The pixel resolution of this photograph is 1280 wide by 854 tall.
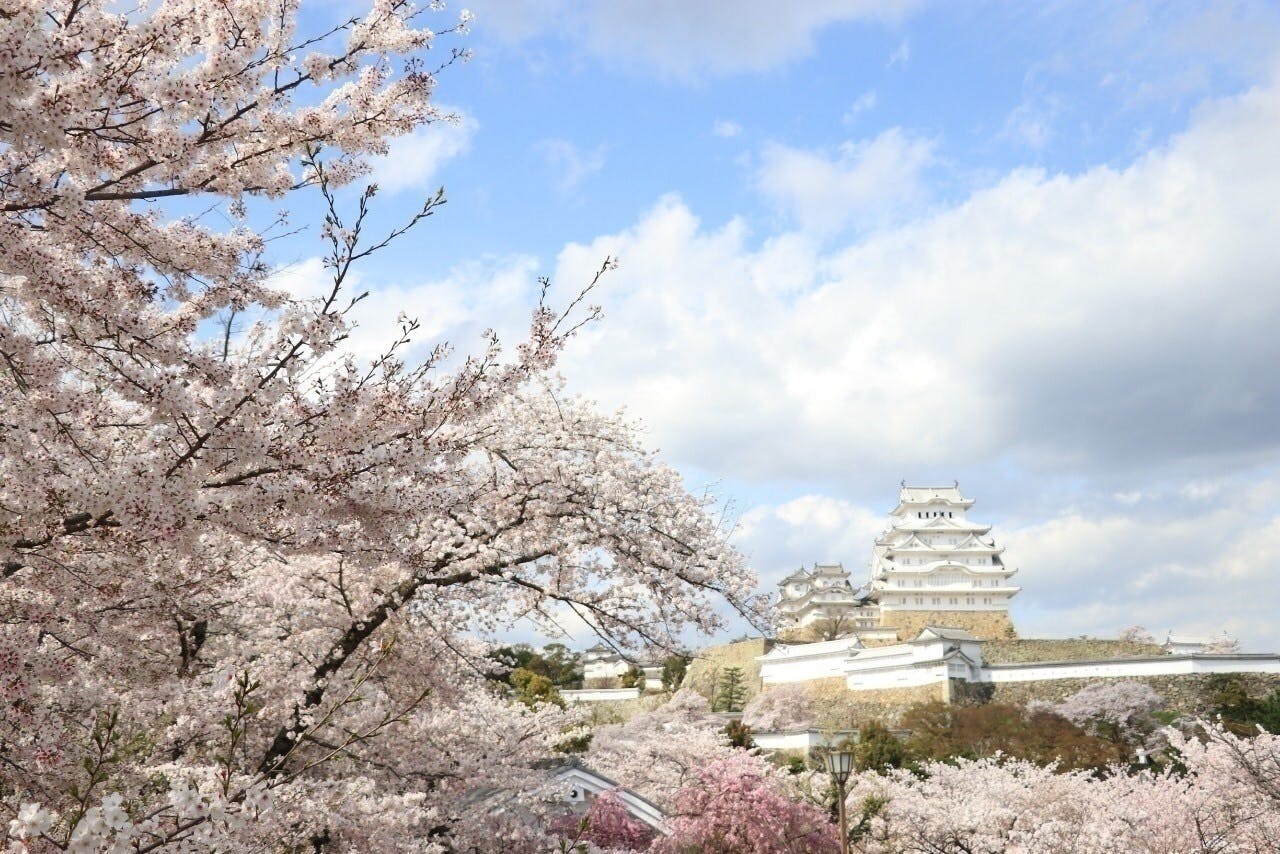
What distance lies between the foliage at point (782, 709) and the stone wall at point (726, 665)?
115 inches

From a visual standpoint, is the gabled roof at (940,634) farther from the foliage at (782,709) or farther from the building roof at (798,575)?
the building roof at (798,575)

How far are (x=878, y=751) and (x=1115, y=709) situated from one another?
11.6 meters

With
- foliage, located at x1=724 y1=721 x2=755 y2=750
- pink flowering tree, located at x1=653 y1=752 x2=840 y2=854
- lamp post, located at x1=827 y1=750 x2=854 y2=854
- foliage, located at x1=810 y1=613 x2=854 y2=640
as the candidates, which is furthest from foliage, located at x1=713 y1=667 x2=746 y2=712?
lamp post, located at x1=827 y1=750 x2=854 y2=854

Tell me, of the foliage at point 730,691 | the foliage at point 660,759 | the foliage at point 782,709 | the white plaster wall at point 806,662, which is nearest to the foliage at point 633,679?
the foliage at point 730,691

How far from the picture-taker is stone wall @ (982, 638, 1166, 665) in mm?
42531

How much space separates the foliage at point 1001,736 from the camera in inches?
1165

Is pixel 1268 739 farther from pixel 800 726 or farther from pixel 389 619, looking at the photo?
pixel 800 726

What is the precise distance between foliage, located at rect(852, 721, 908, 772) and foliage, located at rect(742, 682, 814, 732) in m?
6.86

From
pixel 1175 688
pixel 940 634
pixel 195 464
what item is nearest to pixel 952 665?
pixel 940 634

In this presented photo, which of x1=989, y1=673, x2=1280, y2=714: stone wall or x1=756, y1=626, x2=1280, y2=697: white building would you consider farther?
Result: x1=756, y1=626, x2=1280, y2=697: white building

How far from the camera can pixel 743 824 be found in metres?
15.1

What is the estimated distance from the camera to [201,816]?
2881 millimetres

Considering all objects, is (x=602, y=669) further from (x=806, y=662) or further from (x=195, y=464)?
(x=195, y=464)

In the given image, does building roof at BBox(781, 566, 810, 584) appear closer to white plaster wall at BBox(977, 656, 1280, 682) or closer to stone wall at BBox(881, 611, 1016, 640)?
stone wall at BBox(881, 611, 1016, 640)
